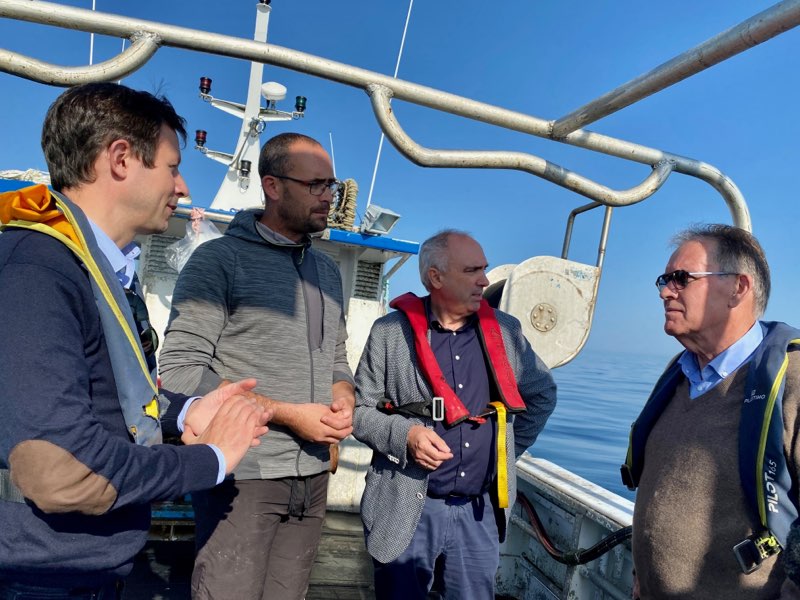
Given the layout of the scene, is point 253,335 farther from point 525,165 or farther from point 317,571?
point 317,571

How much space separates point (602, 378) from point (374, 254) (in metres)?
36.0

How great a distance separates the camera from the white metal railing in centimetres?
158

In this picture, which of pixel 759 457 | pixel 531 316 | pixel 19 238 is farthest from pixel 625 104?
pixel 19 238

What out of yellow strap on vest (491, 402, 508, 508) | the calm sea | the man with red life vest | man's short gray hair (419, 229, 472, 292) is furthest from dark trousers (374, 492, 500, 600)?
the calm sea

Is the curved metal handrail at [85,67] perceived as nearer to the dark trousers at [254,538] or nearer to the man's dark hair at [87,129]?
the man's dark hair at [87,129]

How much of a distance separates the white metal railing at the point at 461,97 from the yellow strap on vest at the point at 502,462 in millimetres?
987

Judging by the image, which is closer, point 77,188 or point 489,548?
point 77,188

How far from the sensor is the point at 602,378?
125 feet

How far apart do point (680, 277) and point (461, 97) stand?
967 mm

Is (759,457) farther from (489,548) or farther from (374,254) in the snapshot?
(374,254)

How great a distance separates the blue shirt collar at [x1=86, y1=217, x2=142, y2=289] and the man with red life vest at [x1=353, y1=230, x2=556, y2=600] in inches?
52.0

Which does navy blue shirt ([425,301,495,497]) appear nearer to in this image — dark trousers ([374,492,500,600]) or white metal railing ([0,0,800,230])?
dark trousers ([374,492,500,600])

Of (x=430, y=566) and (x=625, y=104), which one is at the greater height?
(x=625, y=104)

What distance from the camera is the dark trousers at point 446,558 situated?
2.45m
